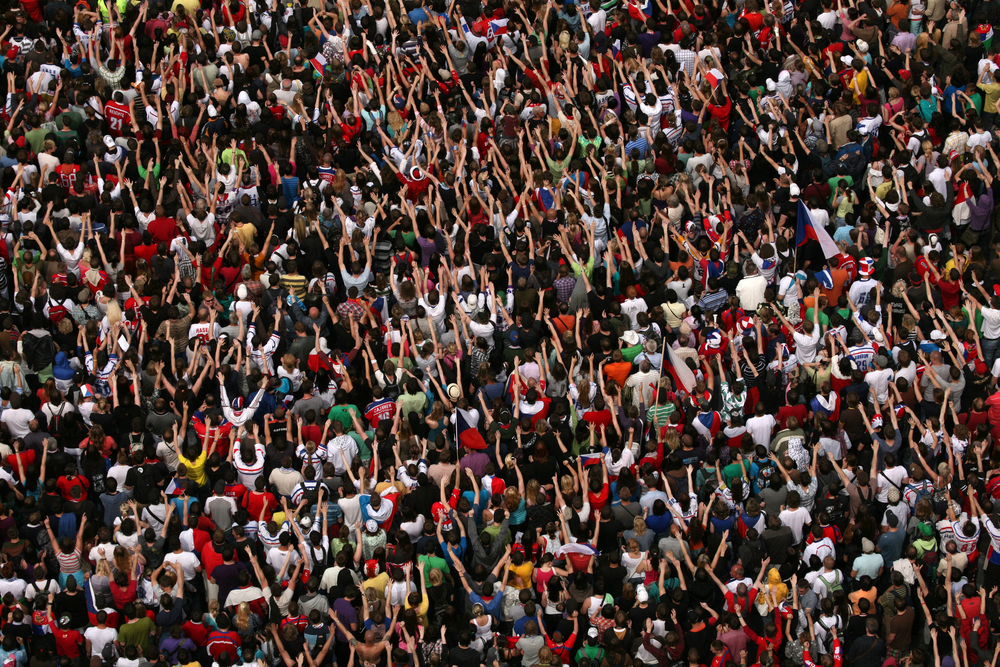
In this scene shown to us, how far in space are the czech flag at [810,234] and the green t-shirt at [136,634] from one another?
9.44 m

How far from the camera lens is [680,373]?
1812 cm

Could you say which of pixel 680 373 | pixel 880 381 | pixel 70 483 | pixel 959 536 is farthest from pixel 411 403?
pixel 959 536

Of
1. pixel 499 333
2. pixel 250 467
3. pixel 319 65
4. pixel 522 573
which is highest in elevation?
pixel 319 65

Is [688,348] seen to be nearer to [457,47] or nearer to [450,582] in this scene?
[450,582]

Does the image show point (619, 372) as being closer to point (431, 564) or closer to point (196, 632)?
point (431, 564)

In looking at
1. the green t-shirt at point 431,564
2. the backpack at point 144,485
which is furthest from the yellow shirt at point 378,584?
the backpack at point 144,485

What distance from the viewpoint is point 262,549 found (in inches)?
637

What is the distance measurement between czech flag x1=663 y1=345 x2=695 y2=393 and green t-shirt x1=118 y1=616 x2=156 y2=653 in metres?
6.41

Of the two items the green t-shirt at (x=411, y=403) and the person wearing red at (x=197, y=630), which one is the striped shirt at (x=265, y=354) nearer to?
the green t-shirt at (x=411, y=403)

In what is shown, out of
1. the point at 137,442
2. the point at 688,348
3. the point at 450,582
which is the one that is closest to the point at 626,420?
the point at 688,348

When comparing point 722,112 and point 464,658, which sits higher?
point 722,112

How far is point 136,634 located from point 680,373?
666 centimetres

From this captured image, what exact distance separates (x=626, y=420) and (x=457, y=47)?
25.1 ft

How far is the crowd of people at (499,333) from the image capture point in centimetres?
1552
